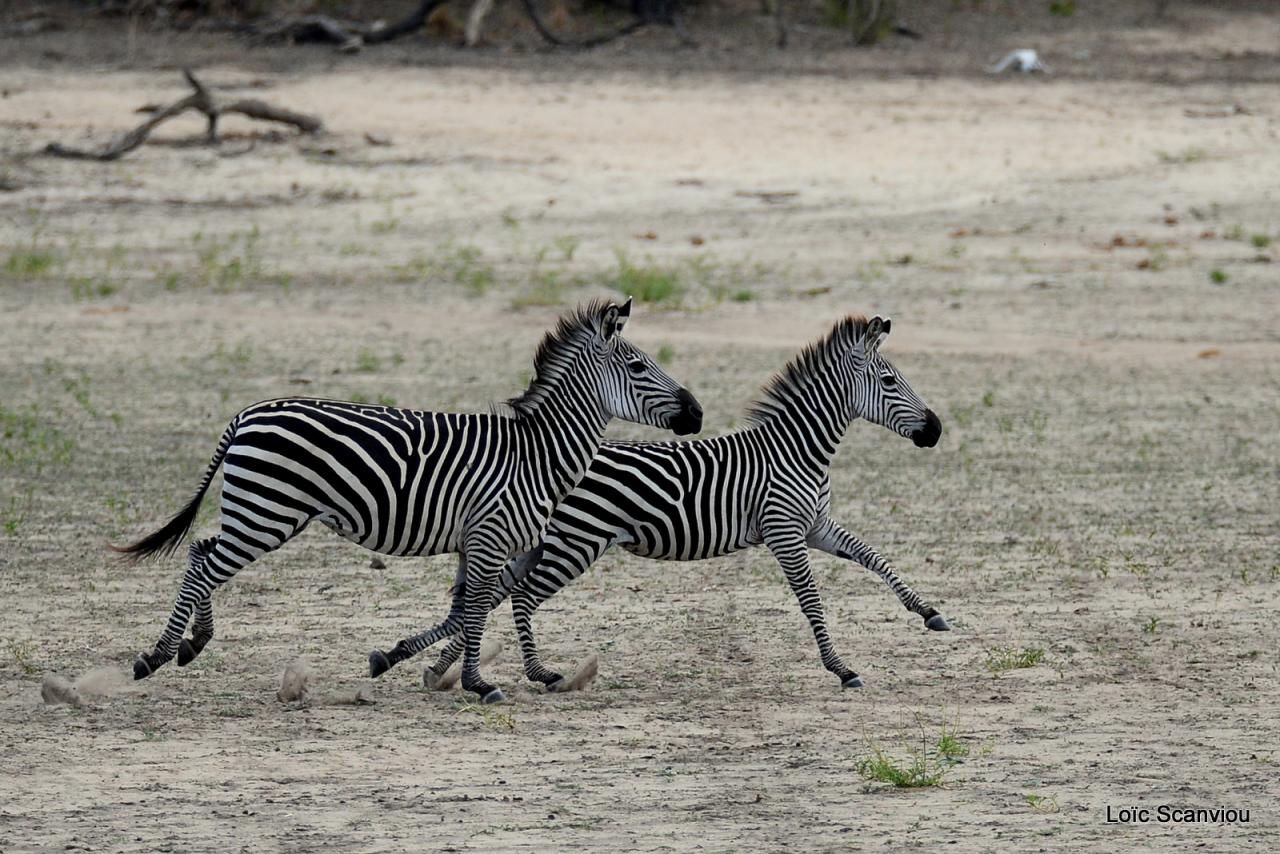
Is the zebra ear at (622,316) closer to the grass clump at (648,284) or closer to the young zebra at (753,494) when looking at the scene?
the young zebra at (753,494)

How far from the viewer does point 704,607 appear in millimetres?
8586

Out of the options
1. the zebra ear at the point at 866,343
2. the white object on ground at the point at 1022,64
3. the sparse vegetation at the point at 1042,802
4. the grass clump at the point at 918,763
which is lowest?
the white object on ground at the point at 1022,64

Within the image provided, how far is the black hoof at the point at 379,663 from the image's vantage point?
7.18 metres

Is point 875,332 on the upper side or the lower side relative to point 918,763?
upper

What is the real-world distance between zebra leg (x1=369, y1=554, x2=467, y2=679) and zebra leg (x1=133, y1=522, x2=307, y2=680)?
1.95 feet

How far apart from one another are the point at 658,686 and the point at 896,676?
92 centimetres

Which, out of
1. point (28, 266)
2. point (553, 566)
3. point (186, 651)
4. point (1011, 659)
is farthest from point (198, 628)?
point (28, 266)

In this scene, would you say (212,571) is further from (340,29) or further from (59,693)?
(340,29)

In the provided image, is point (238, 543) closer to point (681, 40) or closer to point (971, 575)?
point (971, 575)

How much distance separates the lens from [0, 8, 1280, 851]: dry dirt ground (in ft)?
19.6

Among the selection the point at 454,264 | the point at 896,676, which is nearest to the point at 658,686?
the point at 896,676

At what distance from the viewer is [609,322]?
731cm

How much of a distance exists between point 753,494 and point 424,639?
Result: 137cm

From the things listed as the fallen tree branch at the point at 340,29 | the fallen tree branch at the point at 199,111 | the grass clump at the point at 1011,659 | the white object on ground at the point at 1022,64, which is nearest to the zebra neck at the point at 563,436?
the grass clump at the point at 1011,659
